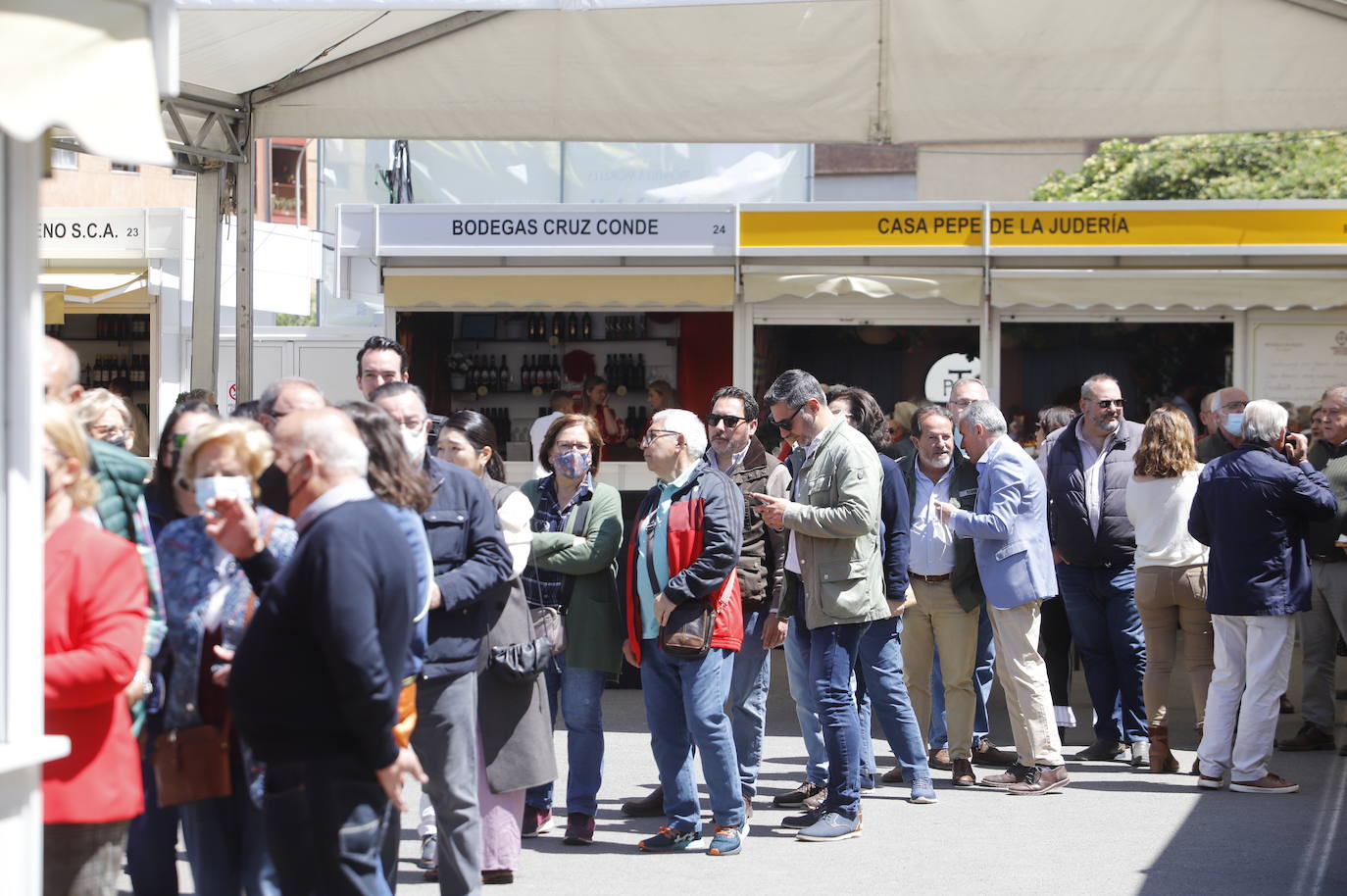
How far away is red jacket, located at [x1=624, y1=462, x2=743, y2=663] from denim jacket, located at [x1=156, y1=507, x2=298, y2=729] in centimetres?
224

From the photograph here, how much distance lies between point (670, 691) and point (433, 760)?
1.44 meters

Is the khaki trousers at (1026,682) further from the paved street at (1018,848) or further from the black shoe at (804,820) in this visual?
the black shoe at (804,820)

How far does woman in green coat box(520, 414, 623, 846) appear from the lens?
642 centimetres

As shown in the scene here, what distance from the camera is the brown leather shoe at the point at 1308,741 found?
840 cm

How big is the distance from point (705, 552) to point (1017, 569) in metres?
1.86

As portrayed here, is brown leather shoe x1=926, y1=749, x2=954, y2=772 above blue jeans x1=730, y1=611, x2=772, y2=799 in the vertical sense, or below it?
below

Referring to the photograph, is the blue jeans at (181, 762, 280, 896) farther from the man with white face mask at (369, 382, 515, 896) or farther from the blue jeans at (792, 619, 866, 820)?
the blue jeans at (792, 619, 866, 820)

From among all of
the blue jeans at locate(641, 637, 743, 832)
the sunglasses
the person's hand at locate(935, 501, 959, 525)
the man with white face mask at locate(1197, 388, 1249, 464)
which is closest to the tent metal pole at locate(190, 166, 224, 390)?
the sunglasses

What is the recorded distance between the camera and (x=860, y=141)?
825 centimetres

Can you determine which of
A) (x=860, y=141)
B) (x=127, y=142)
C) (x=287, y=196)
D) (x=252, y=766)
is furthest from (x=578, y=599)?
(x=287, y=196)

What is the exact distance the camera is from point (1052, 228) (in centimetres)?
1082

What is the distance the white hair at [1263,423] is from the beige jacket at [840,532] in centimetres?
199

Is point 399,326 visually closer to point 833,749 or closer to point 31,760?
point 833,749

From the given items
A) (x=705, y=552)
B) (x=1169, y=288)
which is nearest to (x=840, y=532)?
(x=705, y=552)
